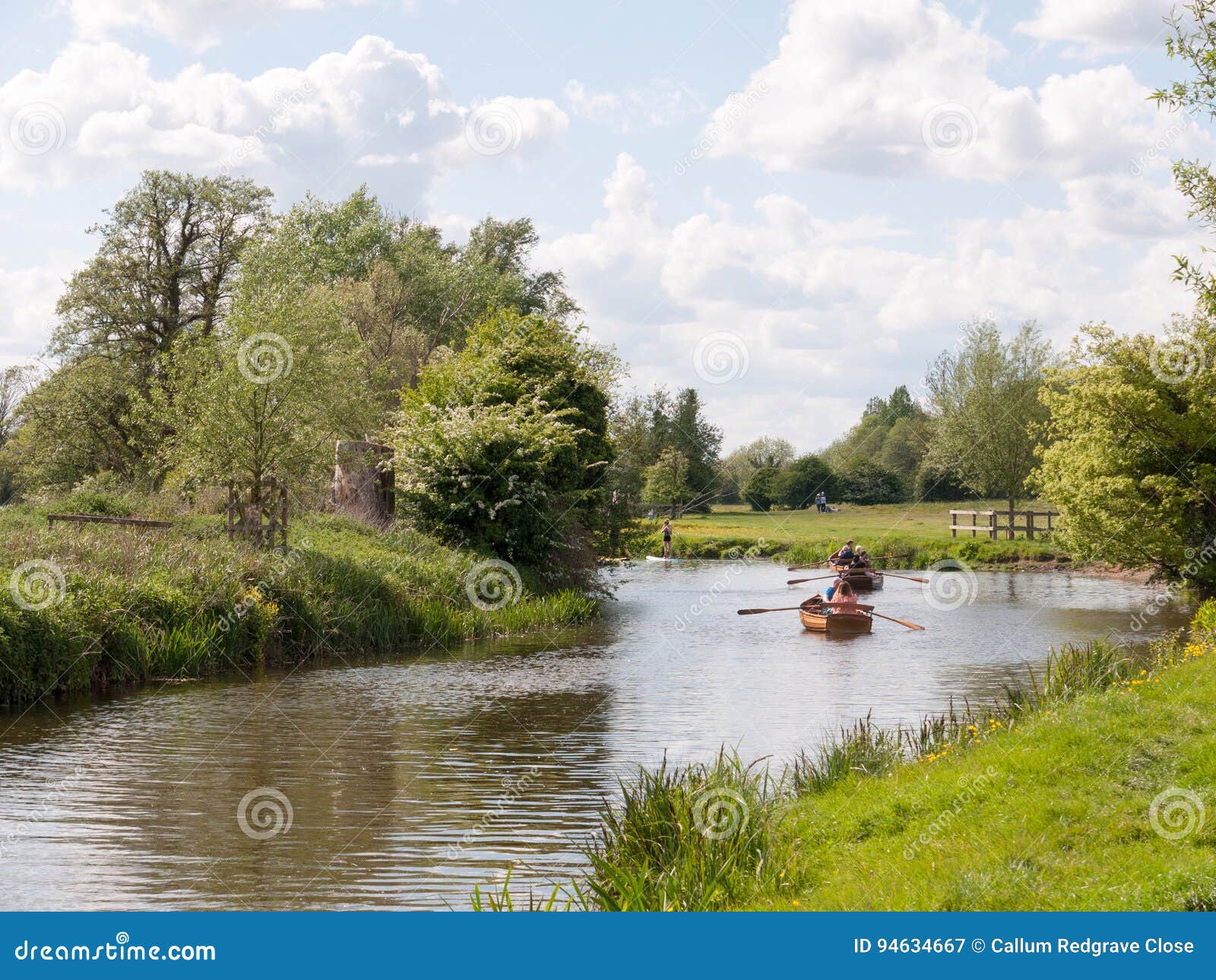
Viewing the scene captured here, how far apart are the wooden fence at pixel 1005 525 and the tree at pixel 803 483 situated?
72.9 feet

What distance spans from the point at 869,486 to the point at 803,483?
18.1ft

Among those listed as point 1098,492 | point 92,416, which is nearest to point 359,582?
point 1098,492

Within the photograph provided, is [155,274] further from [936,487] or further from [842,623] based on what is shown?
[936,487]

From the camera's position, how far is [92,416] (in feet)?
141

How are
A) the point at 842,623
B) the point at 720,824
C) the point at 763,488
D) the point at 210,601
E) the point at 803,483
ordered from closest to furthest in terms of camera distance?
the point at 720,824
the point at 210,601
the point at 842,623
the point at 803,483
the point at 763,488

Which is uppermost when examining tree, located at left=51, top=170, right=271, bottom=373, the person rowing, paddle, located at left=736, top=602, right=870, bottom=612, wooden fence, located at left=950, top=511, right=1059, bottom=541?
tree, located at left=51, top=170, right=271, bottom=373

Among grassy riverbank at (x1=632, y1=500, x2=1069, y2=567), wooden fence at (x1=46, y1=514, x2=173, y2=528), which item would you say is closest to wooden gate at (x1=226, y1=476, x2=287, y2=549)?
wooden fence at (x1=46, y1=514, x2=173, y2=528)

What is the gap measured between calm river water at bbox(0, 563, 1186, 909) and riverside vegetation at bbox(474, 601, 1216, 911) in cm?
117

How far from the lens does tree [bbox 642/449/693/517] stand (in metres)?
72.9

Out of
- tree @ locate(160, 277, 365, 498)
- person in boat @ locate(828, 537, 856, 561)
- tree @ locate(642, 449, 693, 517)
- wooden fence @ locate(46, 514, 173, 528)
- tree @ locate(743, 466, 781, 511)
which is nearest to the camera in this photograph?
wooden fence @ locate(46, 514, 173, 528)

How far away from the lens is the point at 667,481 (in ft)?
240

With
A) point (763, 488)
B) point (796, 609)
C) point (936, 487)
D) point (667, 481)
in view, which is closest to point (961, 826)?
point (796, 609)

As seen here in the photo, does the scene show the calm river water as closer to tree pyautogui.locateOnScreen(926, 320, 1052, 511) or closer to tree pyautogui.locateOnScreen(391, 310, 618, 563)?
tree pyautogui.locateOnScreen(391, 310, 618, 563)

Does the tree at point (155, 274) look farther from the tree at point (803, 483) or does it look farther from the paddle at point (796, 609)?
the tree at point (803, 483)
